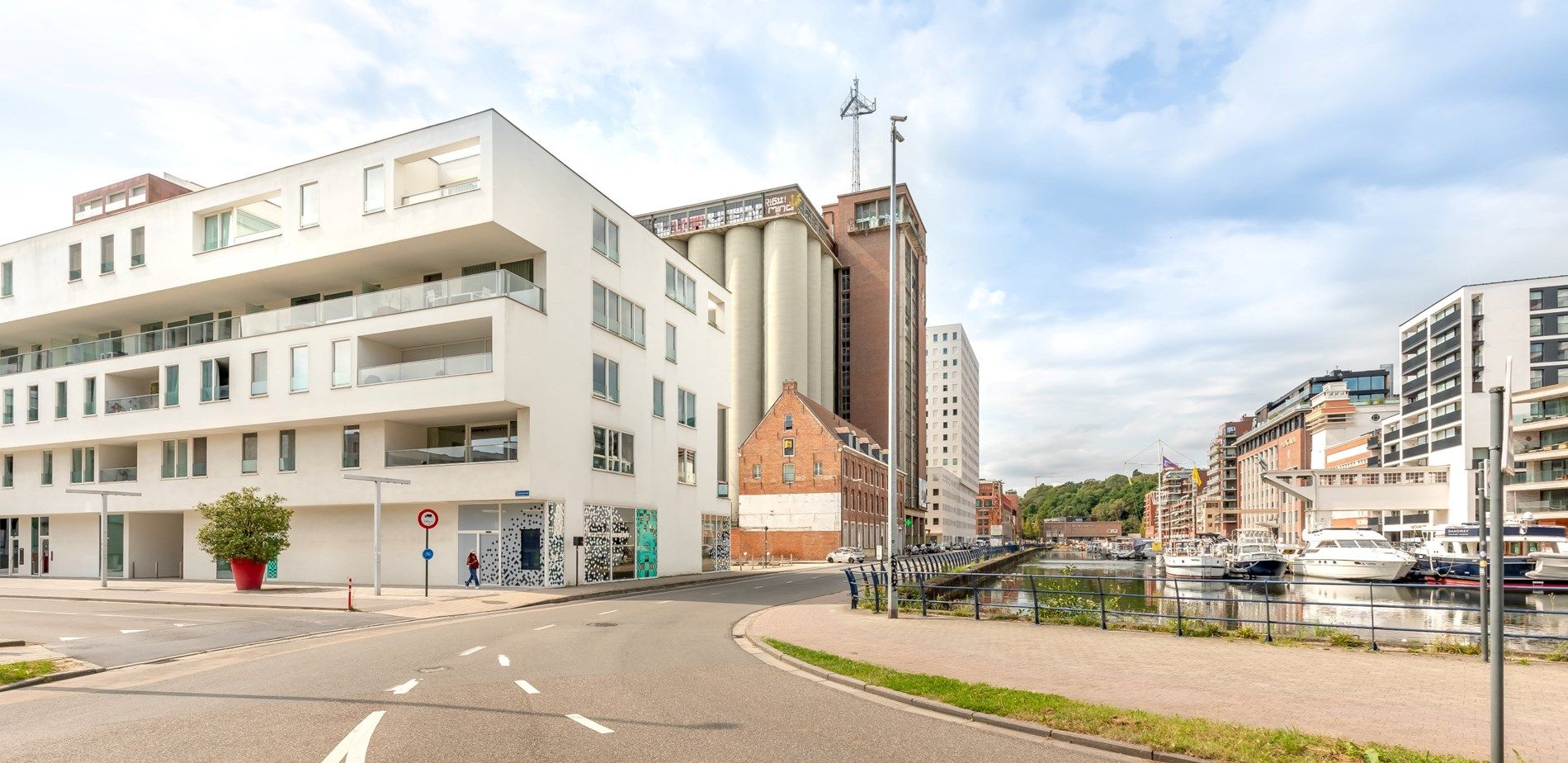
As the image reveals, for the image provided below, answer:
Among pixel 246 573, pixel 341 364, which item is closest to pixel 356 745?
pixel 246 573

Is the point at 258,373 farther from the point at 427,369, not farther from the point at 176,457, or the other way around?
the point at 427,369

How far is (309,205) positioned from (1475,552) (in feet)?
189

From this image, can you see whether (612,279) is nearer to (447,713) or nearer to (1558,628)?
(447,713)

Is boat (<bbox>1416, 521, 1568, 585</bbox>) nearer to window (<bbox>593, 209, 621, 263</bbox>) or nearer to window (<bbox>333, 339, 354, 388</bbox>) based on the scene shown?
window (<bbox>593, 209, 621, 263</bbox>)

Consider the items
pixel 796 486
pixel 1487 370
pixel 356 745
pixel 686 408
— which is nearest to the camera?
pixel 356 745

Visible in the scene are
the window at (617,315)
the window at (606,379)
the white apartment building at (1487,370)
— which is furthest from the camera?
the white apartment building at (1487,370)

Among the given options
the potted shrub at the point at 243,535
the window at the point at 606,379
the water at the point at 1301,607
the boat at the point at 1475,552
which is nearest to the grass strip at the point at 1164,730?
the water at the point at 1301,607

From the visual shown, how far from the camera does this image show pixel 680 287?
45.3 metres

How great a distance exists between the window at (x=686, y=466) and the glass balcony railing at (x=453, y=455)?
486 inches

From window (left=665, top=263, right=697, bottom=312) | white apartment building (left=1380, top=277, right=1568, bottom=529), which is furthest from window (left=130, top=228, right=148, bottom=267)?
white apartment building (left=1380, top=277, right=1568, bottom=529)

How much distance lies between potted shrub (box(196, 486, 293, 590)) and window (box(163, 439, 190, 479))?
376 inches

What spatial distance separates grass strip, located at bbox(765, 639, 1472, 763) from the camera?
7.54 m

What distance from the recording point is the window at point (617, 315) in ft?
121

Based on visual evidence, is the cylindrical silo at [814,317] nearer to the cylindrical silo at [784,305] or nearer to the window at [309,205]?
the cylindrical silo at [784,305]
